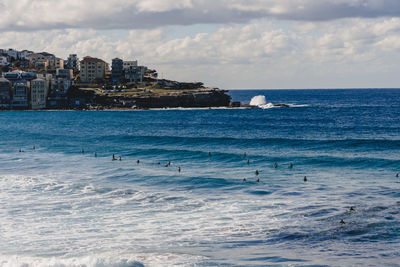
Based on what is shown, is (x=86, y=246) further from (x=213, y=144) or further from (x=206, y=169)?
(x=213, y=144)

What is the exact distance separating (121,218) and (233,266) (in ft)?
53.1

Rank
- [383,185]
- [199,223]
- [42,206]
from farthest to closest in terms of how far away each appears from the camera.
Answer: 1. [383,185]
2. [42,206]
3. [199,223]

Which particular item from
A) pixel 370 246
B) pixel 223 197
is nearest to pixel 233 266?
pixel 370 246

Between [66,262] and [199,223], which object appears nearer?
[66,262]

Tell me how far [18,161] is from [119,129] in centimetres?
5466

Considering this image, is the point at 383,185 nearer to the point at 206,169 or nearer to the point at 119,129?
the point at 206,169

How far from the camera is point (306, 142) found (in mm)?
94938

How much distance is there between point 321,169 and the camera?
67625mm

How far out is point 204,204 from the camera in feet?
160

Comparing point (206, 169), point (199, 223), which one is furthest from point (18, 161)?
point (199, 223)

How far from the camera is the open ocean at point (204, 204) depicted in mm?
33969

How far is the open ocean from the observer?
33969mm

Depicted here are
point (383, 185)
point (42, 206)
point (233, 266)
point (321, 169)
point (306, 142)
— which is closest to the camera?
point (233, 266)

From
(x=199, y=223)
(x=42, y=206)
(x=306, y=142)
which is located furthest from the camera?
(x=306, y=142)
